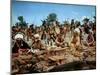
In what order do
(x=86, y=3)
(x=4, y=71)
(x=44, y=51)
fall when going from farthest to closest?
(x=86, y=3) → (x=44, y=51) → (x=4, y=71)

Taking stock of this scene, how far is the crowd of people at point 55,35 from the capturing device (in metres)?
2.15

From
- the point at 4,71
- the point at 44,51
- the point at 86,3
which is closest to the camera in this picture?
the point at 4,71

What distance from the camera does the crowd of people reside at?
215 cm

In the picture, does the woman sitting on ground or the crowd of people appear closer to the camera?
the crowd of people

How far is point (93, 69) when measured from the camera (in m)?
2.39

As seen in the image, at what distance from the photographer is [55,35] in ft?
7.43

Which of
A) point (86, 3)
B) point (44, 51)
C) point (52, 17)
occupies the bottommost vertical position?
point (44, 51)

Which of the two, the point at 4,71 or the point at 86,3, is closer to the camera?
the point at 4,71

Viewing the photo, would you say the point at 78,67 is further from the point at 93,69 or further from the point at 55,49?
the point at 55,49

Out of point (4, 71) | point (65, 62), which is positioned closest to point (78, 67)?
point (65, 62)

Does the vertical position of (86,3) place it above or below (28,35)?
above

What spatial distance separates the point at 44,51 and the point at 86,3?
723 millimetres

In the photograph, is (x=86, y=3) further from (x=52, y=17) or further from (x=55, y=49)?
(x=55, y=49)

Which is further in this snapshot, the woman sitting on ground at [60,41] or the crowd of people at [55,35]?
the woman sitting on ground at [60,41]
